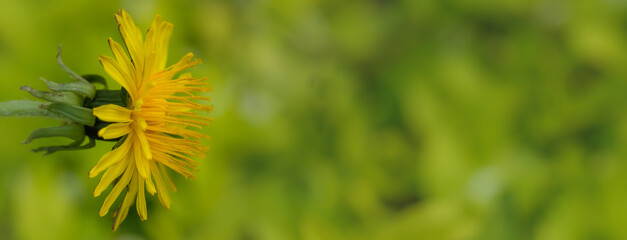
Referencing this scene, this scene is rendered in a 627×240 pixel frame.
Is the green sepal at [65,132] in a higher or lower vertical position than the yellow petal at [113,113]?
lower

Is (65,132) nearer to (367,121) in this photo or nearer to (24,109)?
(24,109)

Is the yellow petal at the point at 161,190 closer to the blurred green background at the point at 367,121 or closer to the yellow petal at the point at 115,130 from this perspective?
the yellow petal at the point at 115,130

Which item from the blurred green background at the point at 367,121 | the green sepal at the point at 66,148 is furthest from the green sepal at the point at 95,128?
the blurred green background at the point at 367,121

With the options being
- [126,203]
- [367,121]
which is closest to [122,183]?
[126,203]

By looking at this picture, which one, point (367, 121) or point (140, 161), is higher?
point (367, 121)

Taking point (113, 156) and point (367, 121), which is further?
point (367, 121)

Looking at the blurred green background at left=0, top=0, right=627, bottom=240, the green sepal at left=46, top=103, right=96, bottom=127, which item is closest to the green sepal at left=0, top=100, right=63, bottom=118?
the green sepal at left=46, top=103, right=96, bottom=127
